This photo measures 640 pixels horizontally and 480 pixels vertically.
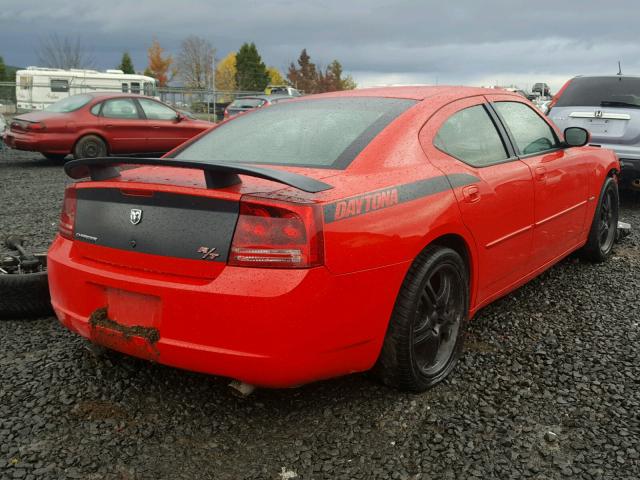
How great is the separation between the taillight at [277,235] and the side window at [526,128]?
6.66 ft

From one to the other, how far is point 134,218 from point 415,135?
53.9 inches

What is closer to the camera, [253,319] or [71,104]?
[253,319]

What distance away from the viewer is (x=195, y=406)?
2.78 m

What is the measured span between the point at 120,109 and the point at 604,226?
9.78 metres

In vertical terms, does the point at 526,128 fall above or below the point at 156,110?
below

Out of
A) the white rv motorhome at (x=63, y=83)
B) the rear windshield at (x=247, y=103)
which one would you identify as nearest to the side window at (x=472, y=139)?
the rear windshield at (x=247, y=103)

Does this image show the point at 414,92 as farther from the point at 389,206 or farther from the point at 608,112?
the point at 608,112

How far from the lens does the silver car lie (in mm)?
7543

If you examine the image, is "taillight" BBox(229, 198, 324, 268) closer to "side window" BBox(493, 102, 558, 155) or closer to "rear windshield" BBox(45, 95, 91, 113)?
"side window" BBox(493, 102, 558, 155)

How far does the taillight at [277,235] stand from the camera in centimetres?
232

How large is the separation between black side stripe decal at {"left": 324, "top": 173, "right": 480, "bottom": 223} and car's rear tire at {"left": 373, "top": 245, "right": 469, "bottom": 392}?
273 millimetres

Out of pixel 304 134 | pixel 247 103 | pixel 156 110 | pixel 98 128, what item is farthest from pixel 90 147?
pixel 304 134

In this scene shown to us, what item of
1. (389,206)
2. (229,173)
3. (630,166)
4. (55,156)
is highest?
(55,156)

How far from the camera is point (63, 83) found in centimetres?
2639
